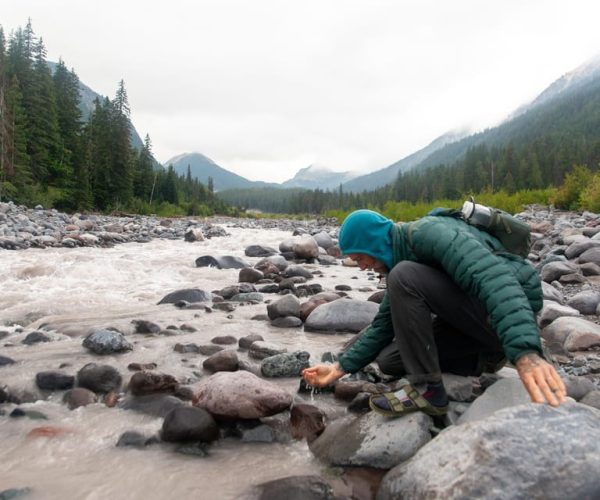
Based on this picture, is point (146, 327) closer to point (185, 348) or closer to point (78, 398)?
point (185, 348)

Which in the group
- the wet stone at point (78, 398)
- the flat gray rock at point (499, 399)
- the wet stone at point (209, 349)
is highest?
the flat gray rock at point (499, 399)

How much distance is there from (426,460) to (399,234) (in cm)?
115

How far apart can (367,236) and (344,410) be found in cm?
128

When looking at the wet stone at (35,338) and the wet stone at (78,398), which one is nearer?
the wet stone at (78,398)

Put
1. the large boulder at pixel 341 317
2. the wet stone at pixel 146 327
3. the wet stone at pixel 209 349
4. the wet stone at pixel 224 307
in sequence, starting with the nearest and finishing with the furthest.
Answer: the wet stone at pixel 209 349 → the wet stone at pixel 146 327 → the large boulder at pixel 341 317 → the wet stone at pixel 224 307

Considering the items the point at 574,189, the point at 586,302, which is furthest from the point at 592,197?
the point at 586,302

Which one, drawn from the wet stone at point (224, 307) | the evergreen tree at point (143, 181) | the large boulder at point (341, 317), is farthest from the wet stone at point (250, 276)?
the evergreen tree at point (143, 181)

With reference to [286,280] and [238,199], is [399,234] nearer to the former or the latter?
[286,280]

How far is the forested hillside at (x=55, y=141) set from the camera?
1067 inches

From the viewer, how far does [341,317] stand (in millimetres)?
5145

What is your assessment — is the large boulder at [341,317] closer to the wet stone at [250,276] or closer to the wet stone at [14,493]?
the wet stone at [250,276]

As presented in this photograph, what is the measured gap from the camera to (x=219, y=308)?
6125 mm

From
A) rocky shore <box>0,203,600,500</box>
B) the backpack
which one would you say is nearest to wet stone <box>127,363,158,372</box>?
rocky shore <box>0,203,600,500</box>

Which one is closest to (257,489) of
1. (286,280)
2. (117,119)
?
(286,280)
